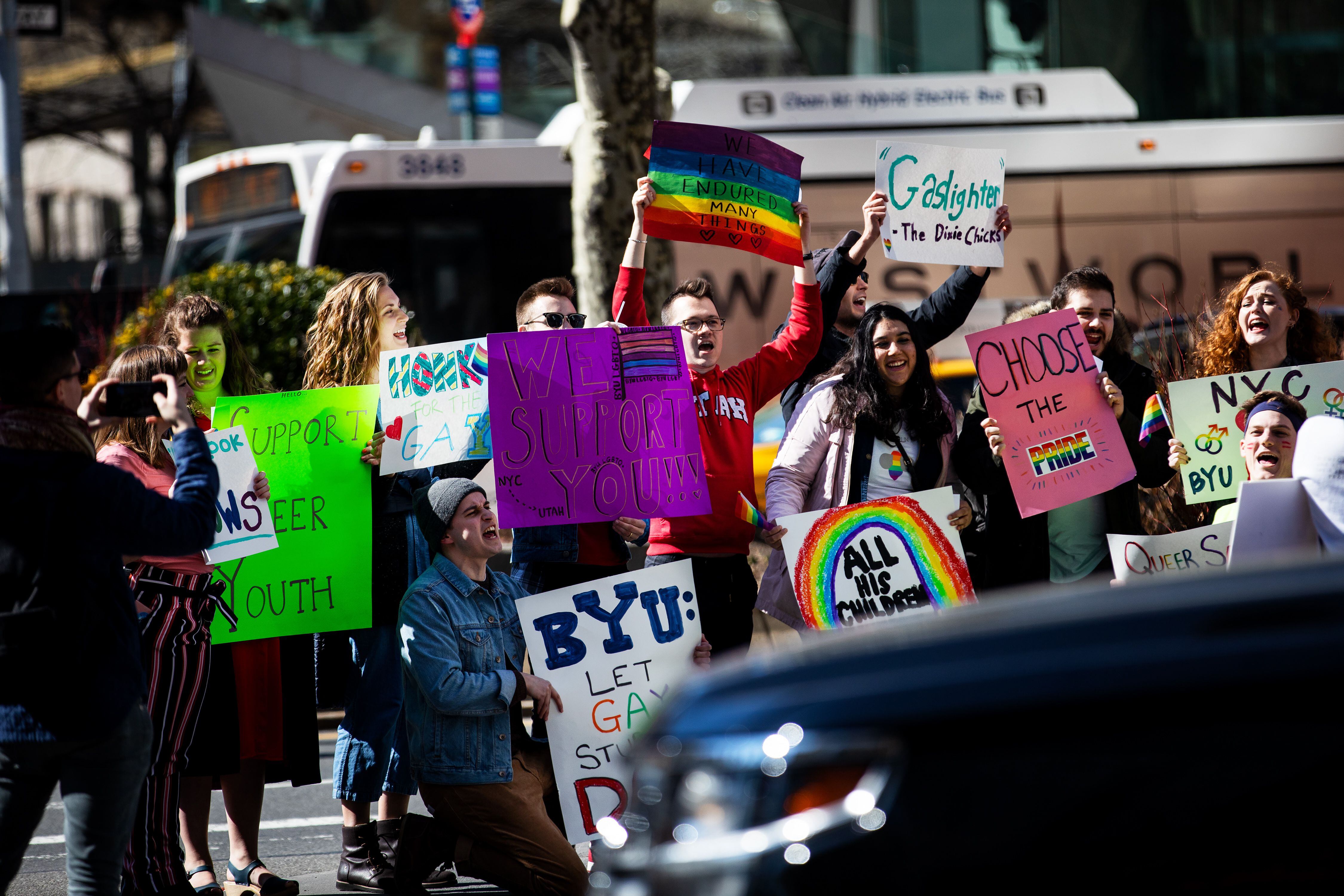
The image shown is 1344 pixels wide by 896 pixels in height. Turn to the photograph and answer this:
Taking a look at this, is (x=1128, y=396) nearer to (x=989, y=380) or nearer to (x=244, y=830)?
(x=989, y=380)

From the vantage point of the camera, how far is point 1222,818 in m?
1.64

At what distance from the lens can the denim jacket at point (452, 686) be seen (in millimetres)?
4297

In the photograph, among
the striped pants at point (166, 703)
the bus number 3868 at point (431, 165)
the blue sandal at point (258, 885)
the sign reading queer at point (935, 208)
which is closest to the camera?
the striped pants at point (166, 703)

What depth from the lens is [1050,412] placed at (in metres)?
5.00

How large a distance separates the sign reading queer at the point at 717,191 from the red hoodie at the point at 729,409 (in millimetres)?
291

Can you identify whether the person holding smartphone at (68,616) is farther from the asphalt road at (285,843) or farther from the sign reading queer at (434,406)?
the asphalt road at (285,843)

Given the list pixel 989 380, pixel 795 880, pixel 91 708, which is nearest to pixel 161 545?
pixel 91 708

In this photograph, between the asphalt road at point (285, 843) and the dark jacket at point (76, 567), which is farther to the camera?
the asphalt road at point (285, 843)

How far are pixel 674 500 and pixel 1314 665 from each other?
316cm

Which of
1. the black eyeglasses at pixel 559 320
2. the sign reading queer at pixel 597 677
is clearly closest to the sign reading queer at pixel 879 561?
the sign reading queer at pixel 597 677

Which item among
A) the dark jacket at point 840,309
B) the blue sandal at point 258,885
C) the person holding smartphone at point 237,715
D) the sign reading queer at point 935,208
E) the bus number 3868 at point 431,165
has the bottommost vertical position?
the blue sandal at point 258,885

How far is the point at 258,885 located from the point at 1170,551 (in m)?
3.29

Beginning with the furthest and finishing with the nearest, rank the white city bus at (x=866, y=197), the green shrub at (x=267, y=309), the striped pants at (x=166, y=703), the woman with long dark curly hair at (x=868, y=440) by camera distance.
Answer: the white city bus at (x=866, y=197), the green shrub at (x=267, y=309), the woman with long dark curly hair at (x=868, y=440), the striped pants at (x=166, y=703)

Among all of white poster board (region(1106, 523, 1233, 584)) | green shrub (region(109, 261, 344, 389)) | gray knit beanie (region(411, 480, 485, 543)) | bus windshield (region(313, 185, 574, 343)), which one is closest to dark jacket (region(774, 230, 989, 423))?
white poster board (region(1106, 523, 1233, 584))
